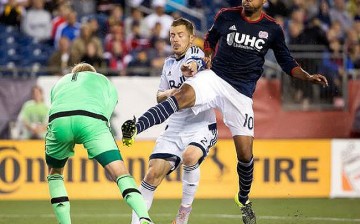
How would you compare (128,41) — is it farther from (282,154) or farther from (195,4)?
(282,154)

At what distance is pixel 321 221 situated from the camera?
40.7 feet

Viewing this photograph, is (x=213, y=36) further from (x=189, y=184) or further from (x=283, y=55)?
(x=189, y=184)

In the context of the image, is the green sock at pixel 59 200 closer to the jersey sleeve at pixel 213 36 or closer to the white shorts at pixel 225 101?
the white shorts at pixel 225 101

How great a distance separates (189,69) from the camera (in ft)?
32.9

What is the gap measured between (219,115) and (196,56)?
676 cm

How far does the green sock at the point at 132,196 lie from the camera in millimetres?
8695

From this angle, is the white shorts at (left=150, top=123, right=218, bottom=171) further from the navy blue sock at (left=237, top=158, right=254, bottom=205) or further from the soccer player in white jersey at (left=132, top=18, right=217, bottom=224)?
the navy blue sock at (left=237, top=158, right=254, bottom=205)

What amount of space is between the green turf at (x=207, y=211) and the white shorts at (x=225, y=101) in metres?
2.03

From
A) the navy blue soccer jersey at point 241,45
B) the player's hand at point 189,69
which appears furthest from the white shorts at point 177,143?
the player's hand at point 189,69

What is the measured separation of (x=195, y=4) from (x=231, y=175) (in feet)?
20.2

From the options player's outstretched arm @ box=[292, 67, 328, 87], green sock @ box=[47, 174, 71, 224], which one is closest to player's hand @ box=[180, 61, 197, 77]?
player's outstretched arm @ box=[292, 67, 328, 87]

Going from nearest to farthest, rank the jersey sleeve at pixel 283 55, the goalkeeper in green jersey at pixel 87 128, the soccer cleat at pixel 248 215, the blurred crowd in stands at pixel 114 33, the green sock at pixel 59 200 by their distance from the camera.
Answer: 1. the goalkeeper in green jersey at pixel 87 128
2. the green sock at pixel 59 200
3. the jersey sleeve at pixel 283 55
4. the soccer cleat at pixel 248 215
5. the blurred crowd in stands at pixel 114 33

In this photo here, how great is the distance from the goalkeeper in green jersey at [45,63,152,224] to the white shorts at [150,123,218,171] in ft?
3.81

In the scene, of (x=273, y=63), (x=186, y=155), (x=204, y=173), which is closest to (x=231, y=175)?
(x=204, y=173)
